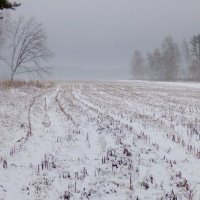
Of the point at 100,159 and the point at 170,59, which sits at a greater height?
the point at 170,59

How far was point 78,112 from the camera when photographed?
16562 millimetres

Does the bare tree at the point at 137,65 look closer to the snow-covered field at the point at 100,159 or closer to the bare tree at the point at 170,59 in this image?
the bare tree at the point at 170,59

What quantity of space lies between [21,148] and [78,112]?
728 centimetres

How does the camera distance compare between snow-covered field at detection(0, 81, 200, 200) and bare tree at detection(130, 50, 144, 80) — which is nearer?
snow-covered field at detection(0, 81, 200, 200)

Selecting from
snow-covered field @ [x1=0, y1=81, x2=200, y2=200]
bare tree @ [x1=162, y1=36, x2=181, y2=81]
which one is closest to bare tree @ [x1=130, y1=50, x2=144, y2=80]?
bare tree @ [x1=162, y1=36, x2=181, y2=81]

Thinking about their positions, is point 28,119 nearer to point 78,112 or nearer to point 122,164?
point 78,112

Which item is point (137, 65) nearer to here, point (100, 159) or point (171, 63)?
point (171, 63)

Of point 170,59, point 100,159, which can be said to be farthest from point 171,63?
point 100,159

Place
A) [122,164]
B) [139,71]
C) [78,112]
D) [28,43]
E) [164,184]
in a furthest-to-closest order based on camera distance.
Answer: [139,71], [28,43], [78,112], [122,164], [164,184]

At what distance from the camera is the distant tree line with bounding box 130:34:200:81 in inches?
3930

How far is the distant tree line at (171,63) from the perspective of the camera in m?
99.8

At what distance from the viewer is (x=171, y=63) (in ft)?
332

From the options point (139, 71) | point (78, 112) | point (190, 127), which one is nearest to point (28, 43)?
point (78, 112)

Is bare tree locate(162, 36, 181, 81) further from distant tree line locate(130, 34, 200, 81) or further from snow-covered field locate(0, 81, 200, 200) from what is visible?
snow-covered field locate(0, 81, 200, 200)
